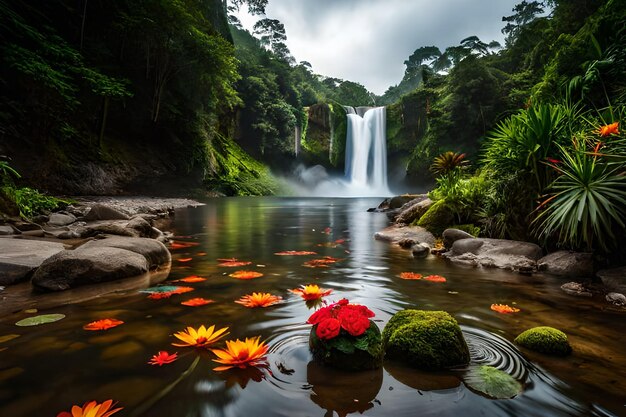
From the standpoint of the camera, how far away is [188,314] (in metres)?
2.74

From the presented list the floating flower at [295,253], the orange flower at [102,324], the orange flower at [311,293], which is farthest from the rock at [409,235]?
the orange flower at [102,324]

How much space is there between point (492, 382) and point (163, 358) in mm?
1926

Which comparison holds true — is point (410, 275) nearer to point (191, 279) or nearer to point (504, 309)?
point (504, 309)

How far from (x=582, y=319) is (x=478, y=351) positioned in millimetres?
1473

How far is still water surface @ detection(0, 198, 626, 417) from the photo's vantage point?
157 cm

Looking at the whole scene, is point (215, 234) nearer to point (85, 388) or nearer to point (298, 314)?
point (298, 314)

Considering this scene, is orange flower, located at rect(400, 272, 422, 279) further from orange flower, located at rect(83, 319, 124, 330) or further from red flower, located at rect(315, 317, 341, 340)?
orange flower, located at rect(83, 319, 124, 330)

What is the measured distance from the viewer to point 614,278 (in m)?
3.88

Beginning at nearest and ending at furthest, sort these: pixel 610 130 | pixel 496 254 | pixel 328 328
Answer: pixel 328 328, pixel 610 130, pixel 496 254

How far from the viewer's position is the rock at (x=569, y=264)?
439 cm

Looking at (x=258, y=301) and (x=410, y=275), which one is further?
(x=410, y=275)

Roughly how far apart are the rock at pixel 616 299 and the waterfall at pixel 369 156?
132ft

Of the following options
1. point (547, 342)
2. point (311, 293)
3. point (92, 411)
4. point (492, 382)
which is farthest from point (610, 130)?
point (92, 411)

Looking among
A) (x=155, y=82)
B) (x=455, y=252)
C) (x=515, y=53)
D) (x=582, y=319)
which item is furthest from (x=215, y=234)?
(x=515, y=53)
